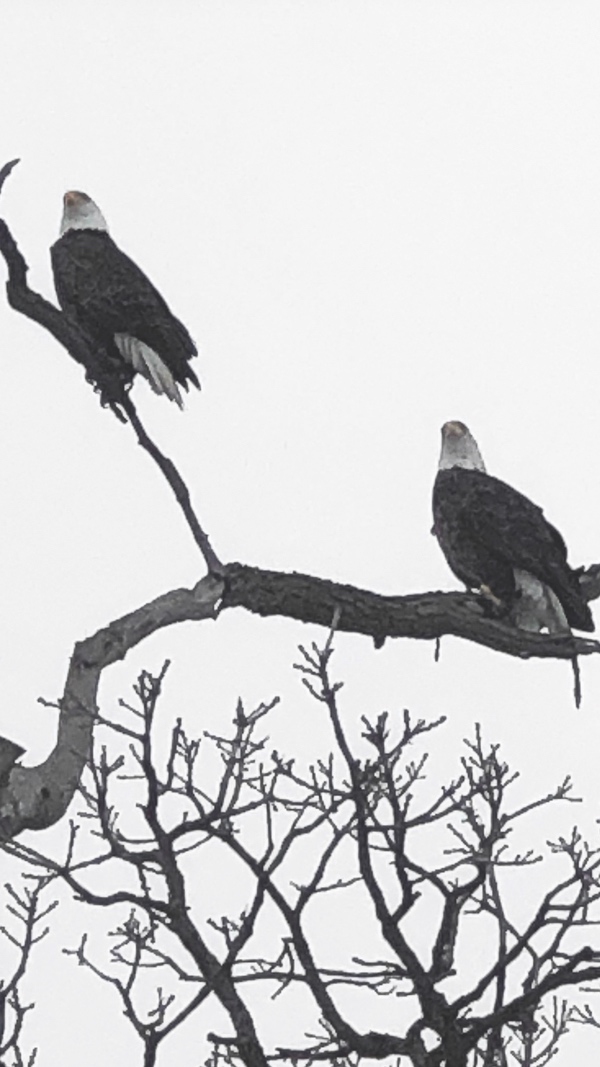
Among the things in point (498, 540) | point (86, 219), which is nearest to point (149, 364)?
point (86, 219)

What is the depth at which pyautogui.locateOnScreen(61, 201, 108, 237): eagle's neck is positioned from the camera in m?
6.59

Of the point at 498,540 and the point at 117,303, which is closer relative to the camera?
the point at 498,540

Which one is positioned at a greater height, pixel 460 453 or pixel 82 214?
pixel 82 214

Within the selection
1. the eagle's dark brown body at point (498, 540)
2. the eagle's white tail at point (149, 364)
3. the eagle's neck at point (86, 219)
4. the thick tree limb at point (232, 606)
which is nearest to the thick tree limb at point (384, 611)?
the thick tree limb at point (232, 606)

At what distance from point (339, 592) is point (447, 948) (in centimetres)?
128

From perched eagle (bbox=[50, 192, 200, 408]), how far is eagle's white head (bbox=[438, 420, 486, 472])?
3.62 ft

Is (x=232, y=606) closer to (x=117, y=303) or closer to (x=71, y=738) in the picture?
(x=71, y=738)

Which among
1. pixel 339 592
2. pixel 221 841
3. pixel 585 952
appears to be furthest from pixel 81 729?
pixel 585 952

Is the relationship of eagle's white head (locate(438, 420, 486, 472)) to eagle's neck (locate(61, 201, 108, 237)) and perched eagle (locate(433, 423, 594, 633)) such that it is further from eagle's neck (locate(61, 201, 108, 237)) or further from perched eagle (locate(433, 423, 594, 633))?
eagle's neck (locate(61, 201, 108, 237))

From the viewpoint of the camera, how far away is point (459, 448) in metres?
6.46

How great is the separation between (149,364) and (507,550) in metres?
1.30

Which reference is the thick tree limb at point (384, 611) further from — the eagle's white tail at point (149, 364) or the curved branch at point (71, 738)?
the eagle's white tail at point (149, 364)

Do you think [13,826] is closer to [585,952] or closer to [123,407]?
[585,952]

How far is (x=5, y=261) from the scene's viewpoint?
4359 millimetres
